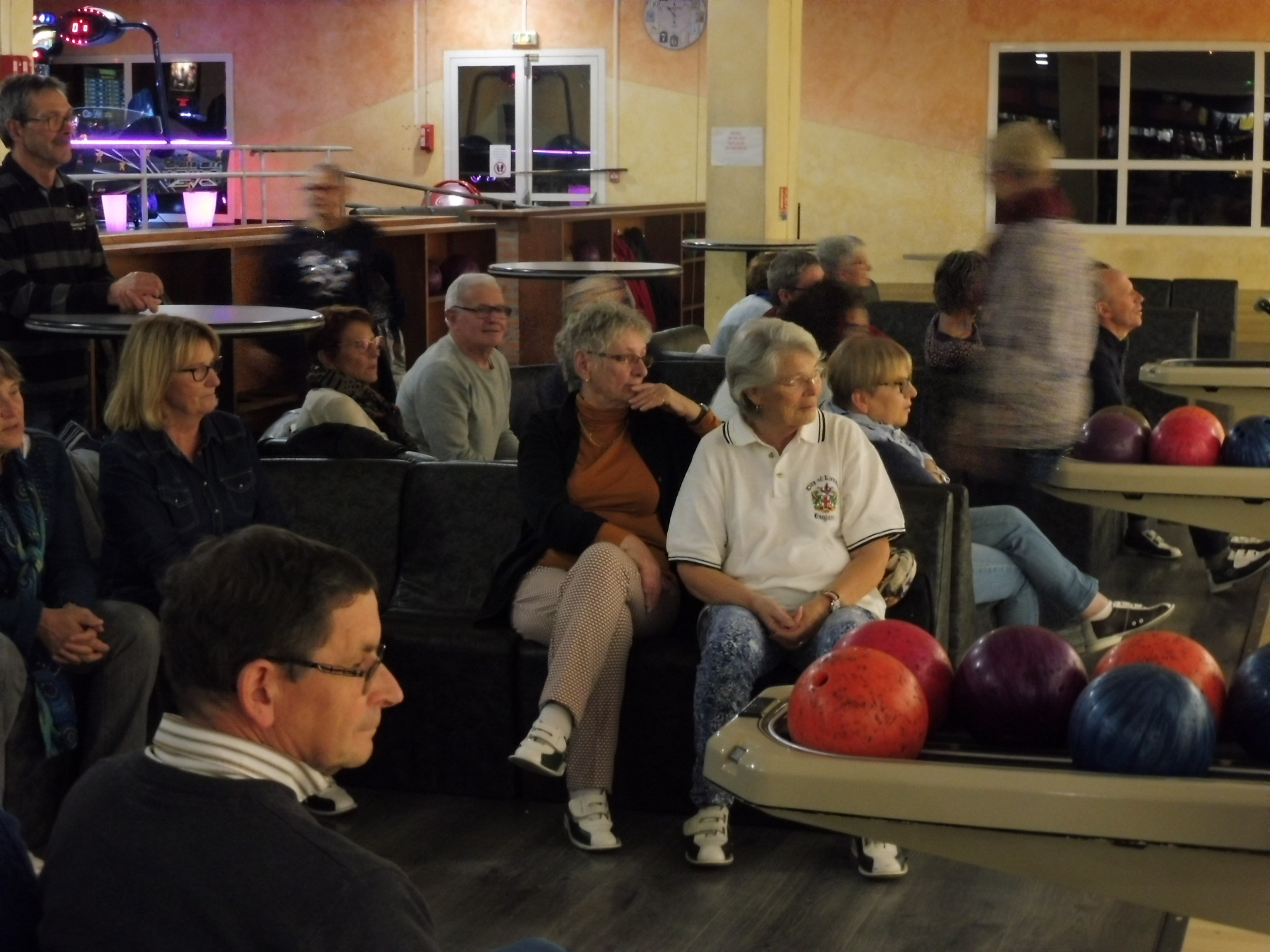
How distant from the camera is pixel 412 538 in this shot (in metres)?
3.89

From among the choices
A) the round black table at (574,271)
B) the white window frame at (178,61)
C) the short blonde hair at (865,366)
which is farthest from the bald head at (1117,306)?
the white window frame at (178,61)

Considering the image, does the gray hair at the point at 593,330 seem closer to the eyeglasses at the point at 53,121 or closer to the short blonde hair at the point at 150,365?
the short blonde hair at the point at 150,365

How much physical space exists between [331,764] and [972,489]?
3403mm

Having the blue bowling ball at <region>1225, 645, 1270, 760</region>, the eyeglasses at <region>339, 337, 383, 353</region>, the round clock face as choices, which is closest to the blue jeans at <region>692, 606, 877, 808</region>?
the blue bowling ball at <region>1225, 645, 1270, 760</region>

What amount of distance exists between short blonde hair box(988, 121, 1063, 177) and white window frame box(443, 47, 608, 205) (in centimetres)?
1058

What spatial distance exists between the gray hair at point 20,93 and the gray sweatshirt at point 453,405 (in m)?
1.27

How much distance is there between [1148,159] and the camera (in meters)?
12.9

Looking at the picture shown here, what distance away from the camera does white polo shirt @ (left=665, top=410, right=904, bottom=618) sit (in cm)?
333

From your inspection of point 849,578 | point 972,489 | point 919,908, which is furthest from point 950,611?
point 972,489

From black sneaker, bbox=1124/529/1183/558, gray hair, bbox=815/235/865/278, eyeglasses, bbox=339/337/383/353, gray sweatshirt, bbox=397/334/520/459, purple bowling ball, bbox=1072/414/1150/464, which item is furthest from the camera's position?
gray hair, bbox=815/235/865/278

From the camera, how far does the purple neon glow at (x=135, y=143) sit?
11570 millimetres

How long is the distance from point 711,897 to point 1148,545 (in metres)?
3.38

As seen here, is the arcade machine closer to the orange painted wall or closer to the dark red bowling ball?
the dark red bowling ball

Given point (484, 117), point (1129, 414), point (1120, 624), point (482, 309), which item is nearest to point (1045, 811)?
point (1129, 414)
